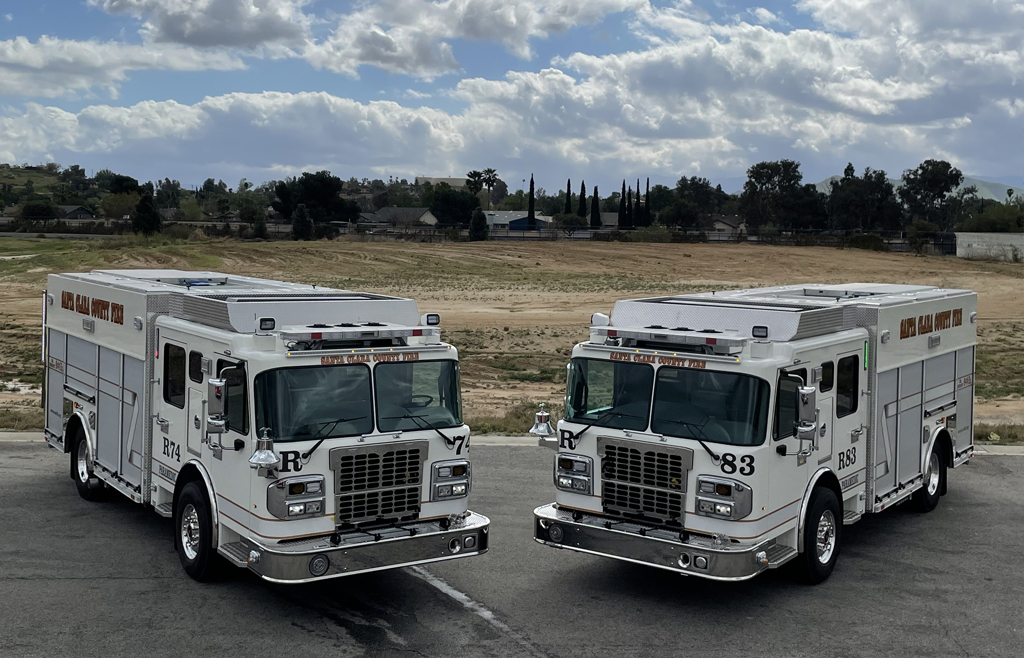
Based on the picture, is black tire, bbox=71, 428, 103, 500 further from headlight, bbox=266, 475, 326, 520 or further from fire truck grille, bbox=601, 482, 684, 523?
fire truck grille, bbox=601, 482, 684, 523

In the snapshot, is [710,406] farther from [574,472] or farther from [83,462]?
[83,462]

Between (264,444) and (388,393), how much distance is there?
1358mm

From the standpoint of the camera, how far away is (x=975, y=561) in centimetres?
1175

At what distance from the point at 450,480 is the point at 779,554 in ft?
10.3

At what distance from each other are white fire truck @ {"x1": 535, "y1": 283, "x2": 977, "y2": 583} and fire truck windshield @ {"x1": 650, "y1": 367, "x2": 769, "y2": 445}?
1cm

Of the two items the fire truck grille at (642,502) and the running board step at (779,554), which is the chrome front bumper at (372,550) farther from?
the running board step at (779,554)

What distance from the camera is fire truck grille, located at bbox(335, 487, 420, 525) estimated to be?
9406 millimetres

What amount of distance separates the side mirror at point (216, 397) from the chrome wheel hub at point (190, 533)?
1569mm

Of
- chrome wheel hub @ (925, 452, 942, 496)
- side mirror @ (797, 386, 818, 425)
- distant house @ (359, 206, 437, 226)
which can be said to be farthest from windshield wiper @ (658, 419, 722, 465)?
distant house @ (359, 206, 437, 226)

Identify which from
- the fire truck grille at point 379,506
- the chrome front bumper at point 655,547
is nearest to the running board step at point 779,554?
the chrome front bumper at point 655,547

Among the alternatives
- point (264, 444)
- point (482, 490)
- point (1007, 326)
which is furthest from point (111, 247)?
point (264, 444)

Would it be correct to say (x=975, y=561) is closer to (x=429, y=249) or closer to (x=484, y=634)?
(x=484, y=634)

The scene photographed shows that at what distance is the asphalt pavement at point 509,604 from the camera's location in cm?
902

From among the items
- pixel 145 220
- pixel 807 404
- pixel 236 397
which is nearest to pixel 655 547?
pixel 807 404
